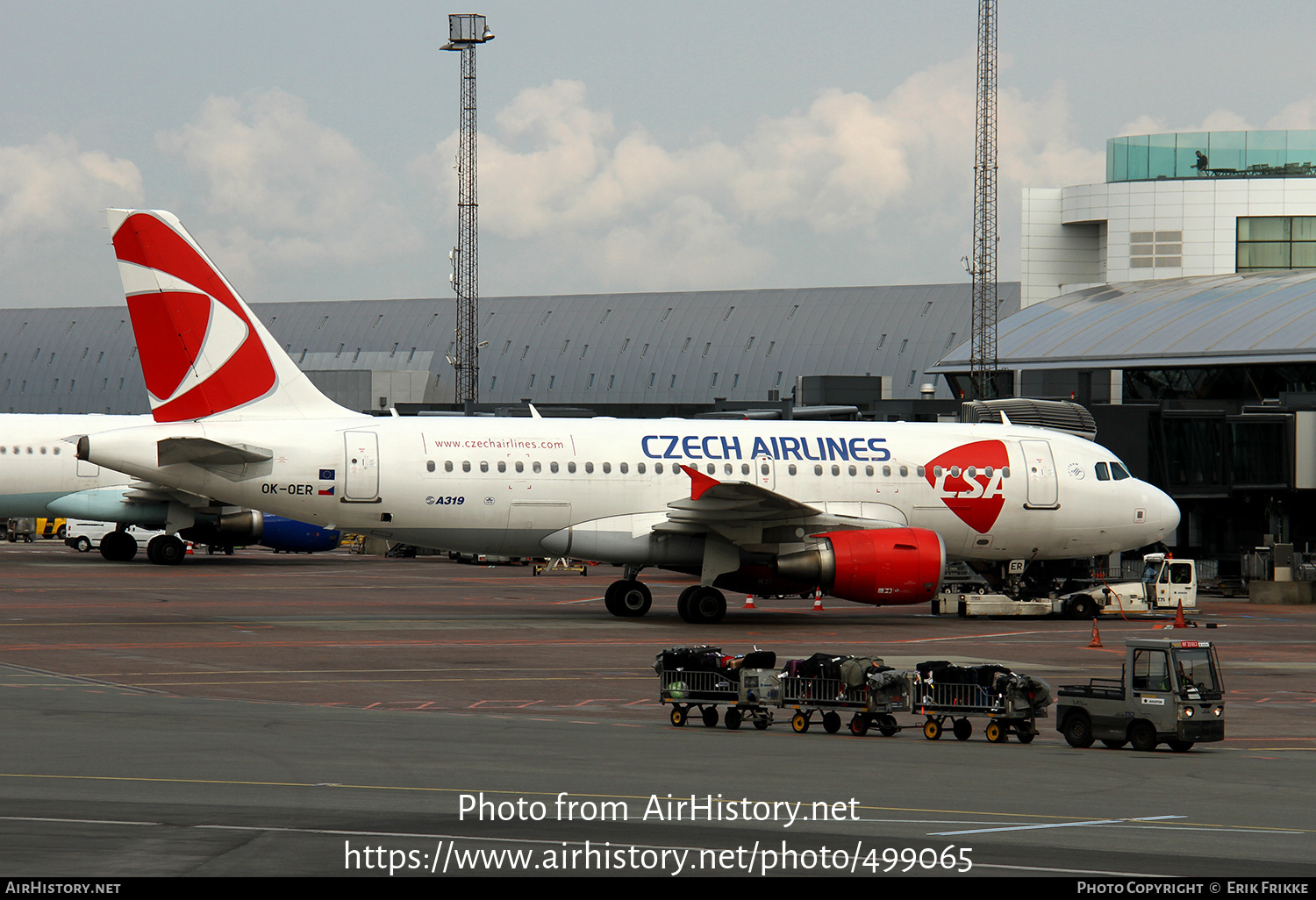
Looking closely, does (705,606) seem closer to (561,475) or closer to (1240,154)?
(561,475)

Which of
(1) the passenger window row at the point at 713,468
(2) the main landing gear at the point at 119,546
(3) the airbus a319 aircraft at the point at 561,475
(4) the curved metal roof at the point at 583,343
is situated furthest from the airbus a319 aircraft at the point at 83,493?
(4) the curved metal roof at the point at 583,343

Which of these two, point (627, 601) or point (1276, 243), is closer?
point (627, 601)

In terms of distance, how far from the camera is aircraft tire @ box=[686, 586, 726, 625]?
3081 centimetres

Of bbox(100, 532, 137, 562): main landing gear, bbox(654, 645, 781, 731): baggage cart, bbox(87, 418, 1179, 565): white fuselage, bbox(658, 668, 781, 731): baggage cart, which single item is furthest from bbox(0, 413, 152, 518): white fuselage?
bbox(658, 668, 781, 731): baggage cart

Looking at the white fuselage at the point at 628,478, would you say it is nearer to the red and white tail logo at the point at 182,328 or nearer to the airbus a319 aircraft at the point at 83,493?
the red and white tail logo at the point at 182,328

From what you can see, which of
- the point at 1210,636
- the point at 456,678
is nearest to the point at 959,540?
the point at 1210,636

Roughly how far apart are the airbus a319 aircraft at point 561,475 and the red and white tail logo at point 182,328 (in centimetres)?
4

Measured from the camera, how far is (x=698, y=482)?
29.3m

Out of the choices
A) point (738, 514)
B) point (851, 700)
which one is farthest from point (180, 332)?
point (851, 700)

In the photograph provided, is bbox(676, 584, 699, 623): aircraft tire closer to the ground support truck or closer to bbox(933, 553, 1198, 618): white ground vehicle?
bbox(933, 553, 1198, 618): white ground vehicle

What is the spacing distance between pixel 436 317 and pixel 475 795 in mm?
96026

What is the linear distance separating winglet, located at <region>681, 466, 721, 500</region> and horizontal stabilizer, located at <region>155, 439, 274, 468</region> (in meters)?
8.57

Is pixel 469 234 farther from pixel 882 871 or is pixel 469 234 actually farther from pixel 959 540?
pixel 882 871

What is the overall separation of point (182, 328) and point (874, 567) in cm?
1511
